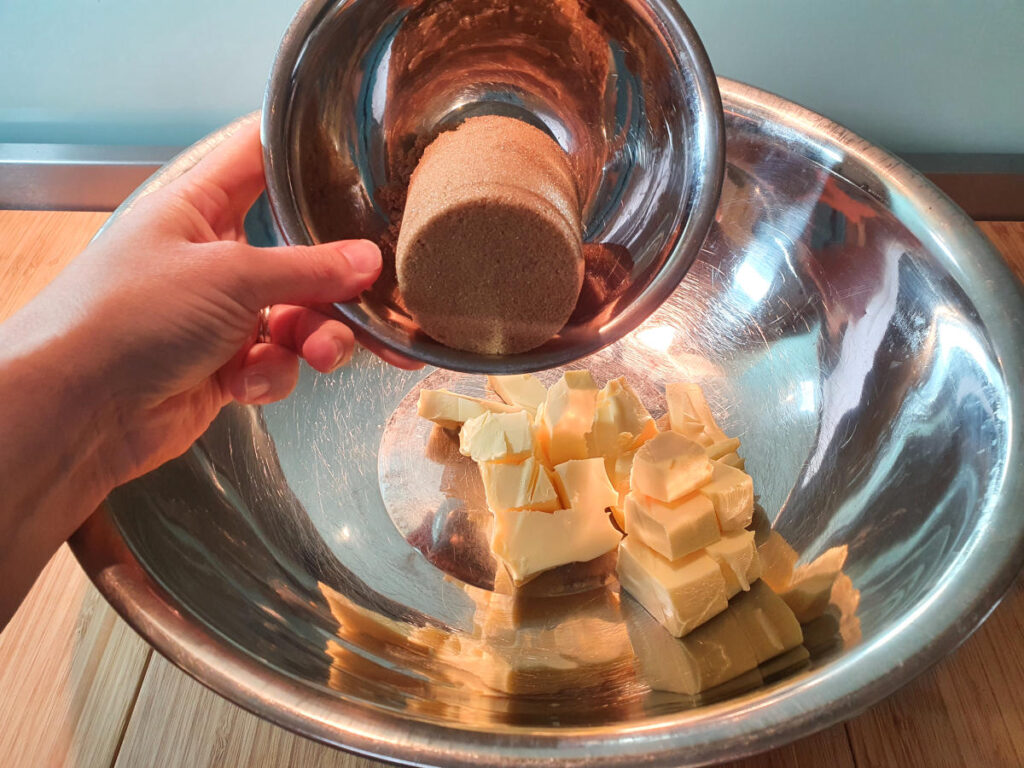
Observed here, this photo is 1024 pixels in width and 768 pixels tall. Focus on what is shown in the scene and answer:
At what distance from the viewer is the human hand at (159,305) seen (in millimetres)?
569

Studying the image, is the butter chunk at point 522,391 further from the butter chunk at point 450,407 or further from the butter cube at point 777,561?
the butter cube at point 777,561

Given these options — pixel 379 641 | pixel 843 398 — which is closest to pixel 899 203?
pixel 843 398

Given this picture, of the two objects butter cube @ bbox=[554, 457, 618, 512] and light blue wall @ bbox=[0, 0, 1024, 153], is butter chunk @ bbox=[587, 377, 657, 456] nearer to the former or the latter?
butter cube @ bbox=[554, 457, 618, 512]

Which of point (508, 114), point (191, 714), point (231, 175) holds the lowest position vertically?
point (191, 714)

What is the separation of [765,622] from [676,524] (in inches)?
3.9

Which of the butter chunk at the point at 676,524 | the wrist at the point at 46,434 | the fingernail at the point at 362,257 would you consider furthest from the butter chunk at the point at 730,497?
the wrist at the point at 46,434

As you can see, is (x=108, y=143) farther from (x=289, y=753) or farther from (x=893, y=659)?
(x=893, y=659)

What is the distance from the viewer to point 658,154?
0.67 m

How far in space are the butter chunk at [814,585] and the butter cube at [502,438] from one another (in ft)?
0.82

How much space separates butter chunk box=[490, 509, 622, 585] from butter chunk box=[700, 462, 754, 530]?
97mm

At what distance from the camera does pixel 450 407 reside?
82 cm

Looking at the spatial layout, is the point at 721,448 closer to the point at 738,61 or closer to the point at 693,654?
the point at 693,654

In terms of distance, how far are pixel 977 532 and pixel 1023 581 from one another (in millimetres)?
233

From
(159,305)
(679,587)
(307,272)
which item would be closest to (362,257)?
(307,272)
